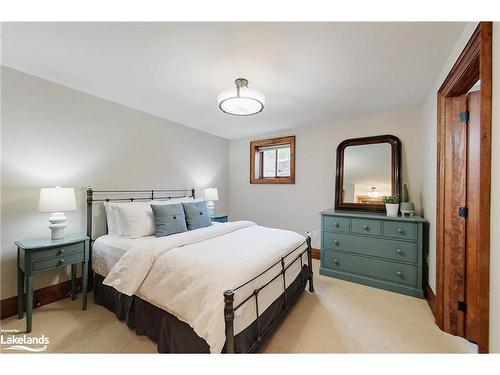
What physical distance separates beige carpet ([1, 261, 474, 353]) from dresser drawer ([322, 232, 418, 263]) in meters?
0.48

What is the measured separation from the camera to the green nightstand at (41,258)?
1.84 metres

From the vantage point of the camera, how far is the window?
4047mm

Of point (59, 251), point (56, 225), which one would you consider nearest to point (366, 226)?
point (59, 251)

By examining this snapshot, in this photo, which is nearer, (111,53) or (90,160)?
(111,53)

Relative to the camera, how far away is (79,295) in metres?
2.45

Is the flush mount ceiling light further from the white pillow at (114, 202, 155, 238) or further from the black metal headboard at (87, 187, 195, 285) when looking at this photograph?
the black metal headboard at (87, 187, 195, 285)

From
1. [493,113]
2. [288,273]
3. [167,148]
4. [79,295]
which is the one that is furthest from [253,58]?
[79,295]

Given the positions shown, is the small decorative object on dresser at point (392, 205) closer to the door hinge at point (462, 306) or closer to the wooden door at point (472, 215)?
the wooden door at point (472, 215)

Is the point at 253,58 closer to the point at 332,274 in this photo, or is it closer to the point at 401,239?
the point at 401,239

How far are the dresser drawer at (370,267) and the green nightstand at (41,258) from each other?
2.95m

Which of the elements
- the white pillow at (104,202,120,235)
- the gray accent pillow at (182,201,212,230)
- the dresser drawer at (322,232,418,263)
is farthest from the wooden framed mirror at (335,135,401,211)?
the white pillow at (104,202,120,235)

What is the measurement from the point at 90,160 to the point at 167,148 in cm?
113

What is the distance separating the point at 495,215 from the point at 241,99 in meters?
1.82

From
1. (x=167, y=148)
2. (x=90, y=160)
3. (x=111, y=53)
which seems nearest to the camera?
(x=111, y=53)
